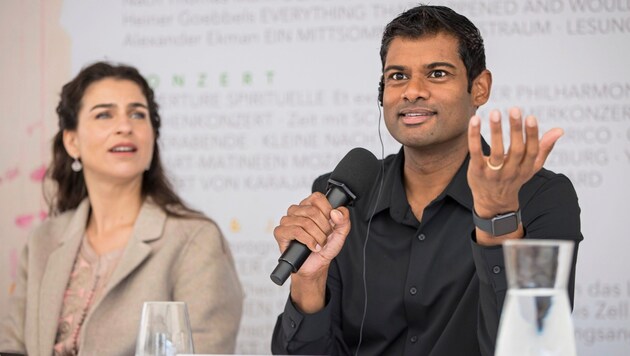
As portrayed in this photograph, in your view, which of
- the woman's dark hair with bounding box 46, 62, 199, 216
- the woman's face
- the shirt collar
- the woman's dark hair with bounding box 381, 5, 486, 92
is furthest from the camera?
the woman's dark hair with bounding box 46, 62, 199, 216

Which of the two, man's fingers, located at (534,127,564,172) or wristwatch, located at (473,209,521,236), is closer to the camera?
man's fingers, located at (534,127,564,172)

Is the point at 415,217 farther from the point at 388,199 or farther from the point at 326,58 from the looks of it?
the point at 326,58

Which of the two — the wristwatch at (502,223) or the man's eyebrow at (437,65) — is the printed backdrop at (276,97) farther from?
the wristwatch at (502,223)

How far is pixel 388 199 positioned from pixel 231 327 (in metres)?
0.86

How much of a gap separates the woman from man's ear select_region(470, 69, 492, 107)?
1.05 meters

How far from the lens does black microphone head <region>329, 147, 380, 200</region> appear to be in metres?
1.73

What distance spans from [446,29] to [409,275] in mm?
623

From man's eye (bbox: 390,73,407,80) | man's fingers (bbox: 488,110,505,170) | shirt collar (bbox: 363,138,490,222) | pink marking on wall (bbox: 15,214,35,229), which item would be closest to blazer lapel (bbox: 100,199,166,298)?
shirt collar (bbox: 363,138,490,222)

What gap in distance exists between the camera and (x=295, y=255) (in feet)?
5.17

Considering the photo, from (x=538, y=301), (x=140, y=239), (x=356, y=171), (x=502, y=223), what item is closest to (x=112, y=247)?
(x=140, y=239)

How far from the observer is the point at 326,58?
12.7 feet

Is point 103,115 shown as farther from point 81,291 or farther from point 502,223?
point 502,223

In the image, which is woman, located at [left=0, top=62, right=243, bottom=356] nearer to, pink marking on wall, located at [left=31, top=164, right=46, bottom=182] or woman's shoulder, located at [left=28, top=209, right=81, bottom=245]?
woman's shoulder, located at [left=28, top=209, right=81, bottom=245]

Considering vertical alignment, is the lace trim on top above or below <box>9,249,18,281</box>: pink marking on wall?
above
